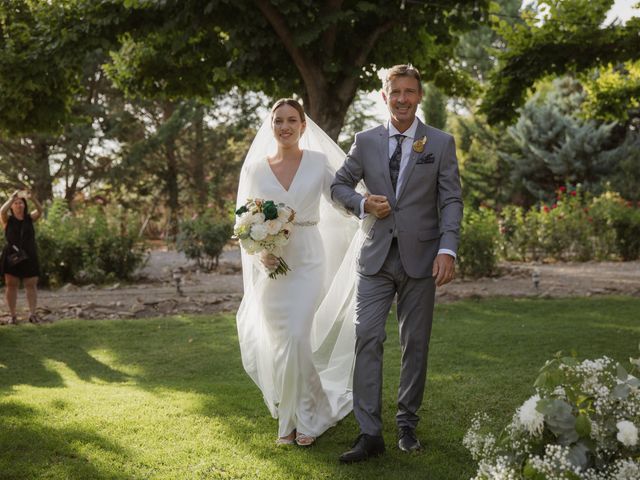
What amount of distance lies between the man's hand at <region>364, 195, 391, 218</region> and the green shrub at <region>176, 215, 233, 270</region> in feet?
38.1

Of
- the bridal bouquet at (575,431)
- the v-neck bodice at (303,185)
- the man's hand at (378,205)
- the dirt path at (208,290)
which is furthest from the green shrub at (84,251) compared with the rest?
the bridal bouquet at (575,431)

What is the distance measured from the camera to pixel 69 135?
25031 millimetres

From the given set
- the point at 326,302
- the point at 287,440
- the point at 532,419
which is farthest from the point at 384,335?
the point at 532,419

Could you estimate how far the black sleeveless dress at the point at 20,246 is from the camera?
992 centimetres

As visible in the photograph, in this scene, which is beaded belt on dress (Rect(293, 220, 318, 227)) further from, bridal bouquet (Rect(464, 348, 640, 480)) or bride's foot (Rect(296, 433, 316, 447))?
bridal bouquet (Rect(464, 348, 640, 480))

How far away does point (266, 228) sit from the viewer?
15.1 ft

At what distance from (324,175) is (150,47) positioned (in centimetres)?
818

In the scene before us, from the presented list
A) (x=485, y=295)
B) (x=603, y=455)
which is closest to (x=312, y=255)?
(x=603, y=455)

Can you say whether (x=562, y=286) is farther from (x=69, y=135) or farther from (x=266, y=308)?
(x=69, y=135)

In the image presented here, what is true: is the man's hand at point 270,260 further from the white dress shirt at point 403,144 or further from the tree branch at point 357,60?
the tree branch at point 357,60

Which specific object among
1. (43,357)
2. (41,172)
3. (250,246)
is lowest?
(43,357)

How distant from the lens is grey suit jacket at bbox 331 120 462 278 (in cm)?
427

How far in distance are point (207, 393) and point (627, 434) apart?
397cm

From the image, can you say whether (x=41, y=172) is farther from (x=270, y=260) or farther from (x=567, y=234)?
(x=270, y=260)
